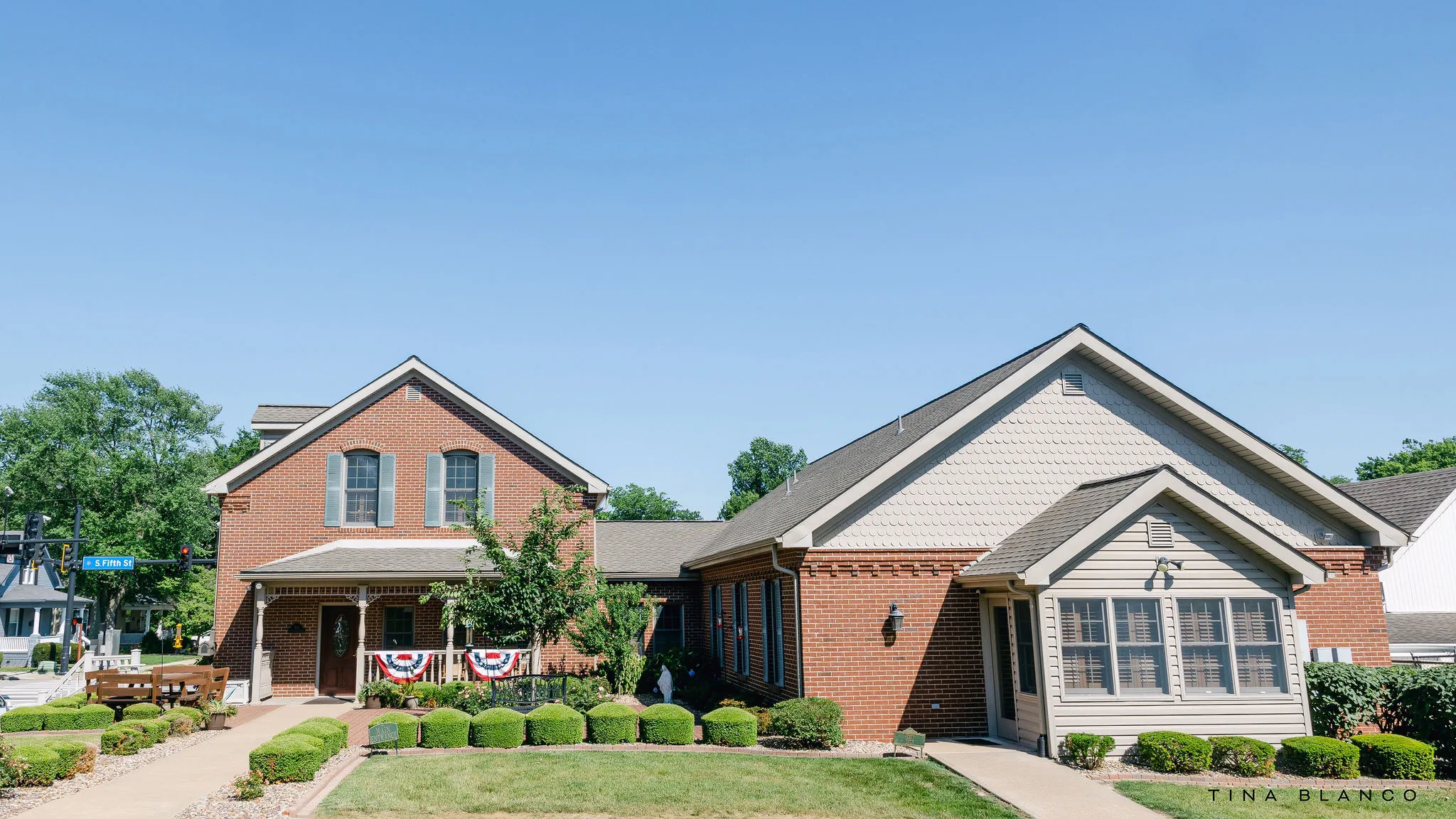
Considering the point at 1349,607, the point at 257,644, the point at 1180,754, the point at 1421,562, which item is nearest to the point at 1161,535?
the point at 1180,754

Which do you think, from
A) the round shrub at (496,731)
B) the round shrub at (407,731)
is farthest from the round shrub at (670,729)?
→ the round shrub at (407,731)

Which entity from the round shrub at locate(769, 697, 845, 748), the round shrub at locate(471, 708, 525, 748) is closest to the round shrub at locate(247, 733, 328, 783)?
→ the round shrub at locate(471, 708, 525, 748)

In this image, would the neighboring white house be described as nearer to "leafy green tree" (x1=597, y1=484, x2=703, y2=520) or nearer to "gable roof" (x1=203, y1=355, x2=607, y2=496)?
"gable roof" (x1=203, y1=355, x2=607, y2=496)

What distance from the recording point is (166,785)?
12586 mm

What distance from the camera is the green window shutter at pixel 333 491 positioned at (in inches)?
961

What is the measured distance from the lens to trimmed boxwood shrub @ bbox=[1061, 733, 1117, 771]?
13555 millimetres

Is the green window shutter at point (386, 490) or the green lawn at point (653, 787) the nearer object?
the green lawn at point (653, 787)

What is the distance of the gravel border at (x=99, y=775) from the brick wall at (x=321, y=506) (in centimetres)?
655

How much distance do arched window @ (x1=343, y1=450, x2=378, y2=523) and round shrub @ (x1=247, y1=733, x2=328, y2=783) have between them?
41.7ft

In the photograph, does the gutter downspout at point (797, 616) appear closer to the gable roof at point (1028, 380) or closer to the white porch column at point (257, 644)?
the gable roof at point (1028, 380)

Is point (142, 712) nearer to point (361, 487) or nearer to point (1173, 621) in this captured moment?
point (361, 487)

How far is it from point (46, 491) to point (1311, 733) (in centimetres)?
6327

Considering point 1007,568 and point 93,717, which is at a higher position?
point 1007,568

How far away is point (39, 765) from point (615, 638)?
1205cm
